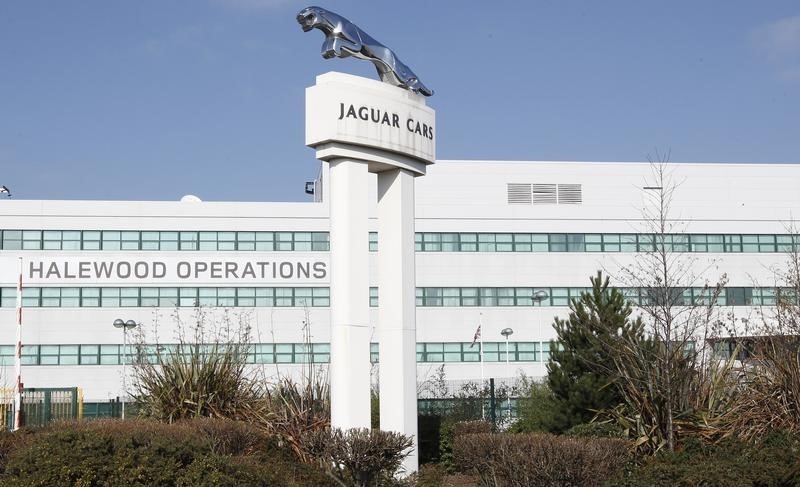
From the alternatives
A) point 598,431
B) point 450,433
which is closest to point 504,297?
point 450,433

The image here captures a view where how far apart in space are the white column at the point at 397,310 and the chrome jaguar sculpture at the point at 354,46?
1.64 meters

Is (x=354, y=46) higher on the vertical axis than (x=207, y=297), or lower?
higher

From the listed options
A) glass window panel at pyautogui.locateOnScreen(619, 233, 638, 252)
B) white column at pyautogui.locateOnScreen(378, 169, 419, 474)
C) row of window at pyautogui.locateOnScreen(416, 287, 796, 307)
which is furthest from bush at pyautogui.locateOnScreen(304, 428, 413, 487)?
glass window panel at pyautogui.locateOnScreen(619, 233, 638, 252)

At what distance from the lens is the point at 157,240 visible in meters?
44.0

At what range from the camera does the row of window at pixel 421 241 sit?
143ft

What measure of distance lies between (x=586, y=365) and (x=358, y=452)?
7.36m

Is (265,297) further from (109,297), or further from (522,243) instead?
(522,243)

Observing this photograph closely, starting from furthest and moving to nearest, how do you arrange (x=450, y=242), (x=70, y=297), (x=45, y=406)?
(x=450, y=242), (x=70, y=297), (x=45, y=406)

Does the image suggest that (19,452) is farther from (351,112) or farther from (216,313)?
(216,313)

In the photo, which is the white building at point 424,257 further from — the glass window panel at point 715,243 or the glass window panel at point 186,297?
the glass window panel at point 715,243

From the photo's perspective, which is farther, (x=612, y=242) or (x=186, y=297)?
(x=612, y=242)

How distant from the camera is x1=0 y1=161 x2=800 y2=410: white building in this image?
4334 cm

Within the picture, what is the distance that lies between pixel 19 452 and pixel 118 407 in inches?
894

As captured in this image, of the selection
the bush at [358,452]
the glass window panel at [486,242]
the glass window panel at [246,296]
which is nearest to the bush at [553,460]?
the bush at [358,452]
